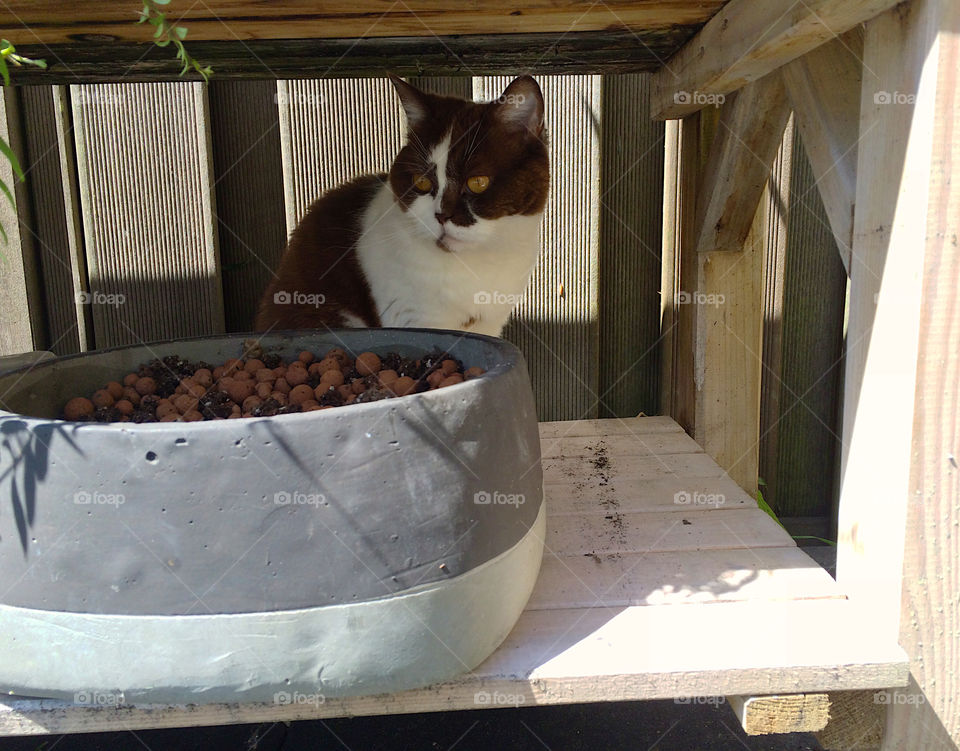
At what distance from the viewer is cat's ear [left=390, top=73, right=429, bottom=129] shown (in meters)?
1.38

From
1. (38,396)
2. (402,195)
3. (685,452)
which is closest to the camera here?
(38,396)

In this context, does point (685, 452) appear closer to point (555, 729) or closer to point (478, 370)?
point (555, 729)

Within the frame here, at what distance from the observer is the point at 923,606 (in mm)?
831

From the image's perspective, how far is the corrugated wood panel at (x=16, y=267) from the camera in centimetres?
167

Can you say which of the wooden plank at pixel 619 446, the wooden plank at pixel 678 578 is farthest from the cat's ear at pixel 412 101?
the wooden plank at pixel 678 578

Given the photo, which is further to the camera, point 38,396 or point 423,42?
point 423,42

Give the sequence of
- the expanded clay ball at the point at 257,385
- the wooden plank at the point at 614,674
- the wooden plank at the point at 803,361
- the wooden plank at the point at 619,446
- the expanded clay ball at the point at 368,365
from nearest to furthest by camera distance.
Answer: the wooden plank at the point at 614,674
the expanded clay ball at the point at 257,385
the expanded clay ball at the point at 368,365
the wooden plank at the point at 619,446
the wooden plank at the point at 803,361

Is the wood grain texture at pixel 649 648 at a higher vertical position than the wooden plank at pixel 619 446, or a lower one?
higher

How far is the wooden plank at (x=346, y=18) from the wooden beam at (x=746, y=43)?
7 cm

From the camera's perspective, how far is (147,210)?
66.8 inches

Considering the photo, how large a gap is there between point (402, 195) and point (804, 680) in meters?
1.12

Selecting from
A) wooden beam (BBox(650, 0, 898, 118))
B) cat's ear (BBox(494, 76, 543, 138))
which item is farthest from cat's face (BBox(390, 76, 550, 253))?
wooden beam (BBox(650, 0, 898, 118))

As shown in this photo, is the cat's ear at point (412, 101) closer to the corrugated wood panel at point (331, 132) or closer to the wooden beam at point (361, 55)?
the wooden beam at point (361, 55)

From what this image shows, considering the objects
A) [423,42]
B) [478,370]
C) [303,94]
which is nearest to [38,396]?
[478,370]
